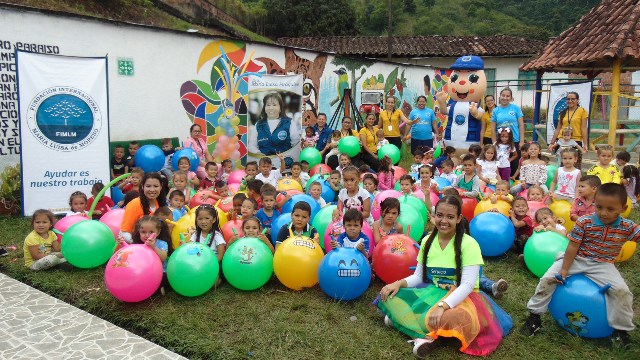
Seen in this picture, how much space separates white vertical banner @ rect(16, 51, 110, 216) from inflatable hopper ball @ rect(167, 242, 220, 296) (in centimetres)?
378

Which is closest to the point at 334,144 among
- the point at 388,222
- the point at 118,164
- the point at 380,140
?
the point at 380,140

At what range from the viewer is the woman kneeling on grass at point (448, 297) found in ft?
13.4

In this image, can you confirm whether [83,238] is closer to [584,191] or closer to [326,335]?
[326,335]

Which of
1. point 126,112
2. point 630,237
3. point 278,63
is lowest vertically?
point 630,237

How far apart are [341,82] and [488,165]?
8.14 meters

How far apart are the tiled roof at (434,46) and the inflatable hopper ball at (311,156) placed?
1567cm

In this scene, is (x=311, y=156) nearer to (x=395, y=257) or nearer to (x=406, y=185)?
(x=406, y=185)

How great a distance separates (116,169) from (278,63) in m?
5.25

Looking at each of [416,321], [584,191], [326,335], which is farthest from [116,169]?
[584,191]

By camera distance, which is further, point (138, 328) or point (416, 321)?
point (138, 328)

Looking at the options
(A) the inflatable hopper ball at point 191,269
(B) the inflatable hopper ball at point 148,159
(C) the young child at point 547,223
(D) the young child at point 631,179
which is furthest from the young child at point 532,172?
(B) the inflatable hopper ball at point 148,159

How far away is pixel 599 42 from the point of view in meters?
11.4

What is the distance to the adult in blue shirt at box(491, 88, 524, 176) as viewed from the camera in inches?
372

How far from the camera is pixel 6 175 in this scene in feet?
27.0
